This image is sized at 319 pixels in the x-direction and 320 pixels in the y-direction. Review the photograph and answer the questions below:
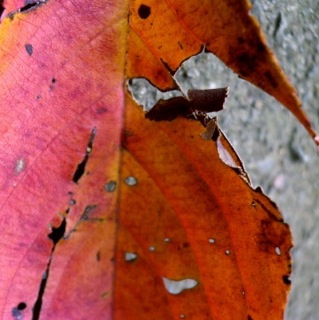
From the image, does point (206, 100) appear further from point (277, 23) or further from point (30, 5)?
point (277, 23)

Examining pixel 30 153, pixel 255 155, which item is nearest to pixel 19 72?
pixel 30 153

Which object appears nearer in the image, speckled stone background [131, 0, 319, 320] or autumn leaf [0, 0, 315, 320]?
autumn leaf [0, 0, 315, 320]

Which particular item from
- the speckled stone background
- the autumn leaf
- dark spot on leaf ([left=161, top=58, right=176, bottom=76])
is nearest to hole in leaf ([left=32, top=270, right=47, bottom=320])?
the autumn leaf

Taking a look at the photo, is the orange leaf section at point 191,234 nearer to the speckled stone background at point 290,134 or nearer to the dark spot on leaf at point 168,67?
the dark spot on leaf at point 168,67

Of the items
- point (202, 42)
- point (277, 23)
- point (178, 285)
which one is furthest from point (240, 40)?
point (277, 23)

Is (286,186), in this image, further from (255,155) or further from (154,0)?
(154,0)

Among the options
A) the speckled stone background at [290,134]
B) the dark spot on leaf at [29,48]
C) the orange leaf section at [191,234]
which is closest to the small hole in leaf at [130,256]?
the orange leaf section at [191,234]

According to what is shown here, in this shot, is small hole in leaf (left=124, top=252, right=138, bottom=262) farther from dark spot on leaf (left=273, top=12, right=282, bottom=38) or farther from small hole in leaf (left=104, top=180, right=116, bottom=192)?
dark spot on leaf (left=273, top=12, right=282, bottom=38)
